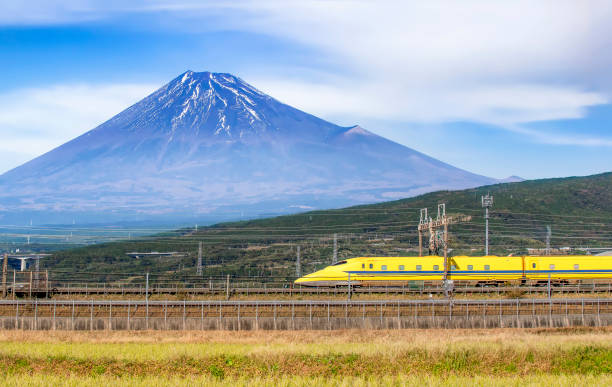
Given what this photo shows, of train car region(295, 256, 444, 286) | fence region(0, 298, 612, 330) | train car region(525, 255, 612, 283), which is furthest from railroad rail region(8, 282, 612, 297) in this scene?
fence region(0, 298, 612, 330)

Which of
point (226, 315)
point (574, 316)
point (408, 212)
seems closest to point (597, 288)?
point (574, 316)

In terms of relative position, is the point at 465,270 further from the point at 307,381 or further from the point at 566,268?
the point at 307,381

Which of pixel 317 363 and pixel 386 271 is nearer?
pixel 317 363

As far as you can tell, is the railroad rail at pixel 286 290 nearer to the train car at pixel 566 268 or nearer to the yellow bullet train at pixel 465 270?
the yellow bullet train at pixel 465 270

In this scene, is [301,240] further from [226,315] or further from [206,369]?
[206,369]

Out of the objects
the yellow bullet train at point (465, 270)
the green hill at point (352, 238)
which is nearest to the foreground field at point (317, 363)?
the yellow bullet train at point (465, 270)

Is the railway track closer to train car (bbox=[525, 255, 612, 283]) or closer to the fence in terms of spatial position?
train car (bbox=[525, 255, 612, 283])

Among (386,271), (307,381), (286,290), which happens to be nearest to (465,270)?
(386,271)

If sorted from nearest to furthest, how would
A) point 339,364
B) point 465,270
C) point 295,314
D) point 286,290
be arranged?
point 339,364 → point 295,314 → point 286,290 → point 465,270
